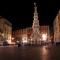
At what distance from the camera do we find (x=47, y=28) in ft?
401

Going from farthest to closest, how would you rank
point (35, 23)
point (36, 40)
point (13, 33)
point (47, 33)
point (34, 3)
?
point (13, 33)
point (47, 33)
point (34, 3)
point (35, 23)
point (36, 40)

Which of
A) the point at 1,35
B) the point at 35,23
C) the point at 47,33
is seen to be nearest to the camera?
the point at 35,23

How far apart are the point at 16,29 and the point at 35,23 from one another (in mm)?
50763

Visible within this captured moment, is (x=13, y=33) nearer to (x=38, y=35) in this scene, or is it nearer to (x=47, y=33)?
(x=47, y=33)

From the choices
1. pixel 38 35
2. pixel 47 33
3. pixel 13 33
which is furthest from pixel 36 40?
pixel 13 33

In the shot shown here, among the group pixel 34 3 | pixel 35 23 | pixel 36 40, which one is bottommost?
pixel 36 40

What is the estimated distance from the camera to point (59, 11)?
3541 inches

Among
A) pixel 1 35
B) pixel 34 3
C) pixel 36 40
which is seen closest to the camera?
pixel 36 40

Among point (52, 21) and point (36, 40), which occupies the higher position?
point (52, 21)

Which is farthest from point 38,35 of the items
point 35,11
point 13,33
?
point 13,33

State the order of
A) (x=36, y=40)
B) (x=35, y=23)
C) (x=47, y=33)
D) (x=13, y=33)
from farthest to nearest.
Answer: (x=13, y=33) < (x=47, y=33) < (x=35, y=23) < (x=36, y=40)

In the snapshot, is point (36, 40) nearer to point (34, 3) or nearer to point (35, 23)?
point (35, 23)

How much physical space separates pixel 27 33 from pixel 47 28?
10.5 meters

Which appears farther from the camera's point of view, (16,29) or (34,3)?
(16,29)
